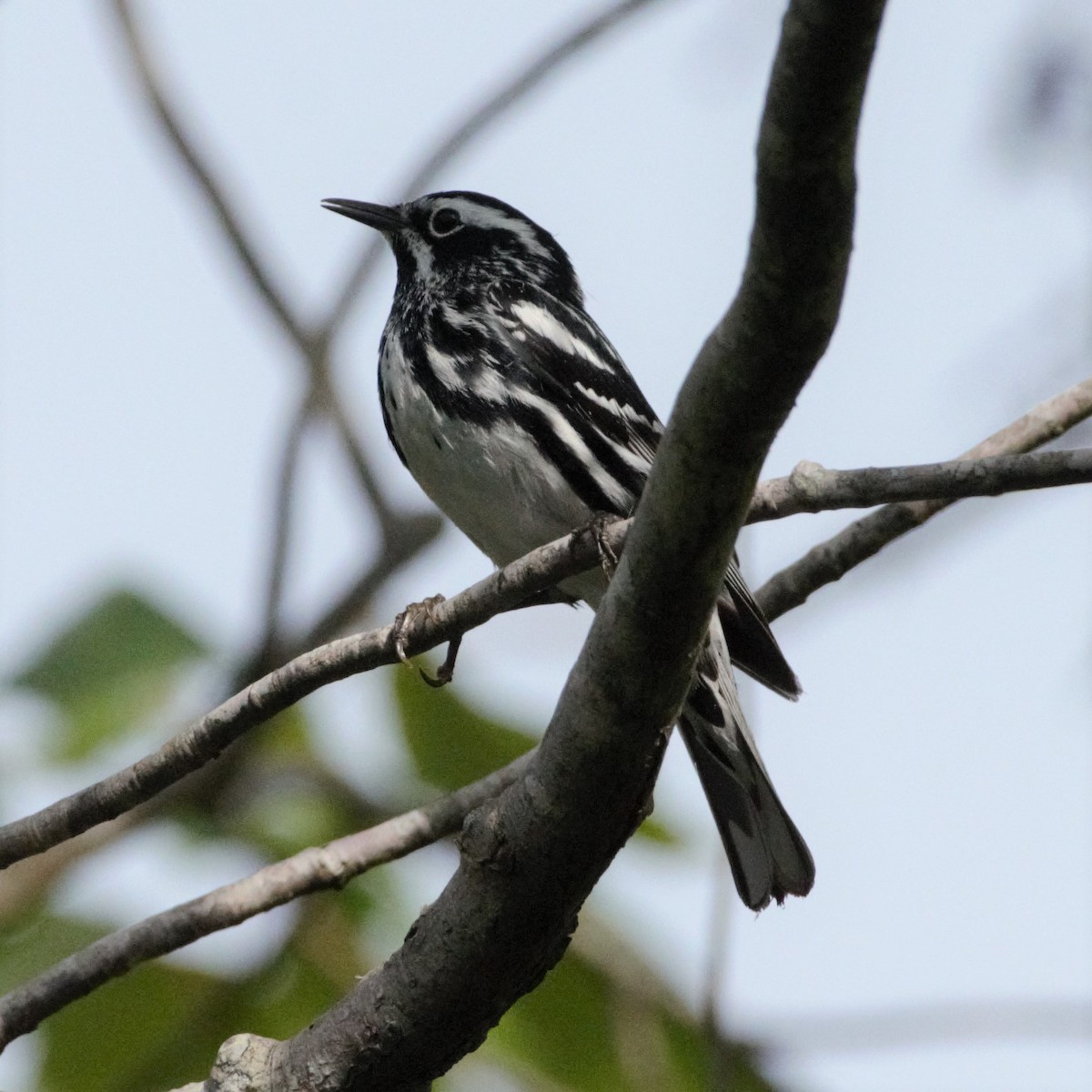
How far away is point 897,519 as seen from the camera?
5012mm

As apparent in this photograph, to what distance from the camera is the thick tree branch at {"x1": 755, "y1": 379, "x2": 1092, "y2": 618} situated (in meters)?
4.96

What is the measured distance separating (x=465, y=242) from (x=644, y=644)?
3974mm

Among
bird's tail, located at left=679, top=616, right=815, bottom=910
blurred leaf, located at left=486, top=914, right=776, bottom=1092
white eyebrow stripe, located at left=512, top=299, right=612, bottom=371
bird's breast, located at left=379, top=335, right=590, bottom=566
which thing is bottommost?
blurred leaf, located at left=486, top=914, right=776, bottom=1092

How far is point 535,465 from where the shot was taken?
5211 millimetres

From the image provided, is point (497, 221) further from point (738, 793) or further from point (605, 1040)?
point (605, 1040)

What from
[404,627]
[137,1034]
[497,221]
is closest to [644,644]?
[404,627]

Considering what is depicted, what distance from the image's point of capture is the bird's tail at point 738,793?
4.94 meters

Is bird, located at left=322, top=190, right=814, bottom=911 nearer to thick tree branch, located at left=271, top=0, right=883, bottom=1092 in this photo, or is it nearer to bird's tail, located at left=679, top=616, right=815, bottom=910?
bird's tail, located at left=679, top=616, right=815, bottom=910

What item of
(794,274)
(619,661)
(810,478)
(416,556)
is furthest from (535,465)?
(794,274)

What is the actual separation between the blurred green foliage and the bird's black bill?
6.63ft

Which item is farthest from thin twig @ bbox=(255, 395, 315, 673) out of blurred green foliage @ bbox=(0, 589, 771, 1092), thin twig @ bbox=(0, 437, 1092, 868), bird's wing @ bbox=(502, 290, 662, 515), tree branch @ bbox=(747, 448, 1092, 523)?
tree branch @ bbox=(747, 448, 1092, 523)

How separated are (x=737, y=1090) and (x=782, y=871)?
39.3 inches

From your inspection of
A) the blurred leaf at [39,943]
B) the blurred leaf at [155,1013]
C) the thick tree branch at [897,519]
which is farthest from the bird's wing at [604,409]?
the blurred leaf at [39,943]

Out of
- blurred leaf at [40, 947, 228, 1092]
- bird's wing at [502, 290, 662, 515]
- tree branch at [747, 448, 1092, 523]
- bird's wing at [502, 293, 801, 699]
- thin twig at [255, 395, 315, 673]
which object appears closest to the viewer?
tree branch at [747, 448, 1092, 523]
